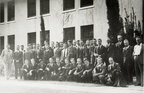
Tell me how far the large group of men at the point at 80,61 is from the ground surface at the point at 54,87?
0.35ft

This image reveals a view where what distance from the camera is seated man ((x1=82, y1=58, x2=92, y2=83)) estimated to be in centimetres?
467

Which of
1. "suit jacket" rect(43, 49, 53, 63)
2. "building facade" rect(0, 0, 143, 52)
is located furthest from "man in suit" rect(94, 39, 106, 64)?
"suit jacket" rect(43, 49, 53, 63)

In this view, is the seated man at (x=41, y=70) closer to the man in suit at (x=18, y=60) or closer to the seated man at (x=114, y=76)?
the man in suit at (x=18, y=60)

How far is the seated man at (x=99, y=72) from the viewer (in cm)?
446

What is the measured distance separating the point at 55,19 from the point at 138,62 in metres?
2.15

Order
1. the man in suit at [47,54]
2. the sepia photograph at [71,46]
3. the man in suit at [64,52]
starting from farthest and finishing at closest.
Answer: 1. the man in suit at [47,54]
2. the man in suit at [64,52]
3. the sepia photograph at [71,46]

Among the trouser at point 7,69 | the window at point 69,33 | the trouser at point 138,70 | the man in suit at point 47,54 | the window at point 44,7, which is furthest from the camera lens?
the trouser at point 7,69

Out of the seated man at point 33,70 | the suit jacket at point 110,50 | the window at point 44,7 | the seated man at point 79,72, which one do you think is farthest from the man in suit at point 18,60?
the suit jacket at point 110,50

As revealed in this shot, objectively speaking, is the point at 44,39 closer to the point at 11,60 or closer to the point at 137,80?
the point at 11,60

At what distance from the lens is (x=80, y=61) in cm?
487

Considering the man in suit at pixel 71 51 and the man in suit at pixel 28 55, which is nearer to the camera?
the man in suit at pixel 71 51

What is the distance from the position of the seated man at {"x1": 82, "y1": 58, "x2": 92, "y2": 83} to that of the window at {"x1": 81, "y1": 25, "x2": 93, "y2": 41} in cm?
47

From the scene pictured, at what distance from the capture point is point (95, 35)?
178 inches

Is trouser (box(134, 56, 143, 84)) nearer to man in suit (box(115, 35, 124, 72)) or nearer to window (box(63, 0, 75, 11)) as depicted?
man in suit (box(115, 35, 124, 72))
